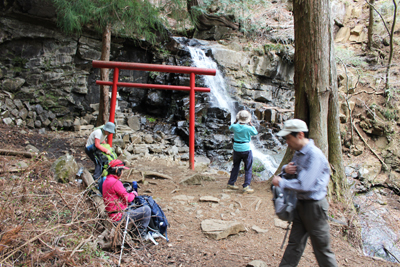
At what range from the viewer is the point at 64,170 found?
458cm

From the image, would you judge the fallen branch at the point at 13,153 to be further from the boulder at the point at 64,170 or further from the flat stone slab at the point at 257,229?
the flat stone slab at the point at 257,229

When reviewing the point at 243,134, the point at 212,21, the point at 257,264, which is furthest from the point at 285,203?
the point at 212,21

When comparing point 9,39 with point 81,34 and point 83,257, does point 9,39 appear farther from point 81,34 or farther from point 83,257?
point 83,257

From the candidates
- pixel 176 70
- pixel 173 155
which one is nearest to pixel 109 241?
pixel 176 70

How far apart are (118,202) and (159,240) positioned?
0.72m

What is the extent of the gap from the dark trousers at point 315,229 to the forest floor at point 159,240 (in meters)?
0.68

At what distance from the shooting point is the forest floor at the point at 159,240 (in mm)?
1968

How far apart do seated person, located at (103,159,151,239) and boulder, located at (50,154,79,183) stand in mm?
2278

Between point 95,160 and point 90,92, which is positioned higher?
point 90,92

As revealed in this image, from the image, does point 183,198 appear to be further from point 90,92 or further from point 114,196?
point 90,92

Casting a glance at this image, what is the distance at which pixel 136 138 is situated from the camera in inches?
369

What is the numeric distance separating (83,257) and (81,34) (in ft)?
37.2

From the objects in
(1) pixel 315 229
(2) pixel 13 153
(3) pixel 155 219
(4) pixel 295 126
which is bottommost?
(3) pixel 155 219

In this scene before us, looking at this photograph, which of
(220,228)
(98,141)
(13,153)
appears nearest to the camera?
(220,228)
